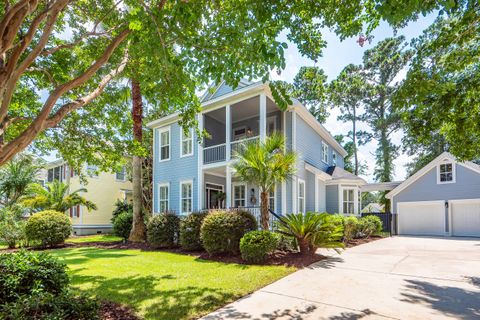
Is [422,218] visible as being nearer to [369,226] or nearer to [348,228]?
[369,226]

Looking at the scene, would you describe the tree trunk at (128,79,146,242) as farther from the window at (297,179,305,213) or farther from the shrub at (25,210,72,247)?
the window at (297,179,305,213)

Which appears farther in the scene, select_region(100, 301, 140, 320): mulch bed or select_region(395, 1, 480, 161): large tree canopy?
select_region(395, 1, 480, 161): large tree canopy

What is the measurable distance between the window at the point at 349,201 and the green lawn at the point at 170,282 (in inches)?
441

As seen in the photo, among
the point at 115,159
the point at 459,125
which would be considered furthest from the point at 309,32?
the point at 115,159

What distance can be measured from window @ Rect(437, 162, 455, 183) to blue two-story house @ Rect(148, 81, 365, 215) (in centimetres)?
629

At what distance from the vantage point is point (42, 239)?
45.6 ft

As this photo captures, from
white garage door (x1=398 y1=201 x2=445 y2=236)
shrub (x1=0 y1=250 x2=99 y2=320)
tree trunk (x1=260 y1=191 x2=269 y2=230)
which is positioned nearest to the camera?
shrub (x1=0 y1=250 x2=99 y2=320)

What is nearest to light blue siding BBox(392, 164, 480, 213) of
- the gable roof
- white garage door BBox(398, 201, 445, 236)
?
the gable roof

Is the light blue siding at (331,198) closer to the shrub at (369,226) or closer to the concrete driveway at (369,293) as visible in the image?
the shrub at (369,226)

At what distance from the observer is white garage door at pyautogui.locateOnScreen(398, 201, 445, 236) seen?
1926 centimetres

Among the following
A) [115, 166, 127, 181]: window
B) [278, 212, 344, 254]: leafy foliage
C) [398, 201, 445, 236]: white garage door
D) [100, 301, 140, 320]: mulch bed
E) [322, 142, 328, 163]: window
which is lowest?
[398, 201, 445, 236]: white garage door

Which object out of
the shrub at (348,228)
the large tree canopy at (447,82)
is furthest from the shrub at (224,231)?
the large tree canopy at (447,82)

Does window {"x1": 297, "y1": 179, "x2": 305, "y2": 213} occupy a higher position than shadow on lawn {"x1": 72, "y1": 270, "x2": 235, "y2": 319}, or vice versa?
window {"x1": 297, "y1": 179, "x2": 305, "y2": 213}

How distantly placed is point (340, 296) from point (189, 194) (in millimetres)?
11447
